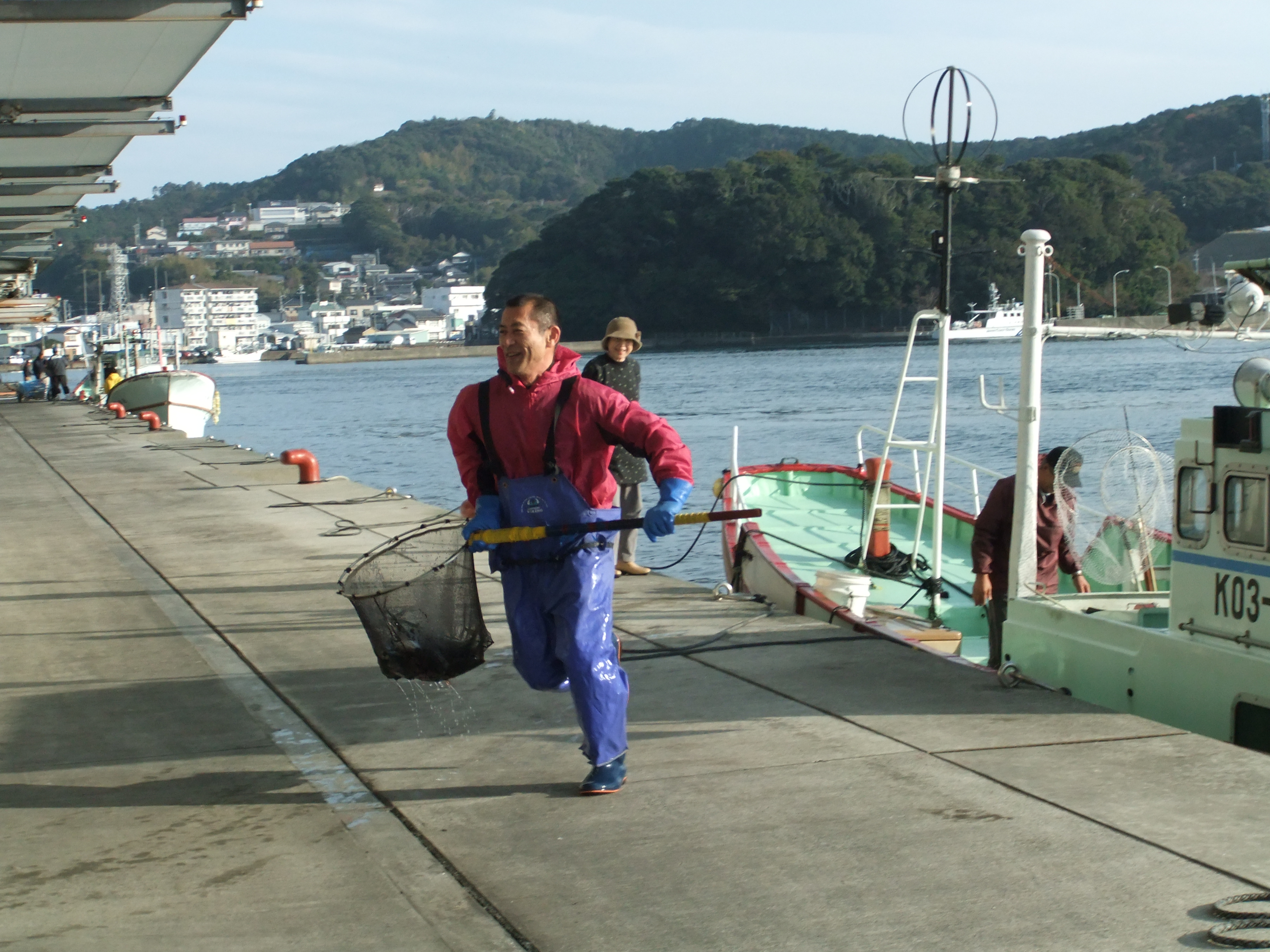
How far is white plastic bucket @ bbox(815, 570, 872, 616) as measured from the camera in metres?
9.97

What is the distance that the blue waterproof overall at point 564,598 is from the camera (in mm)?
4824

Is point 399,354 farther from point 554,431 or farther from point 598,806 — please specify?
point 598,806

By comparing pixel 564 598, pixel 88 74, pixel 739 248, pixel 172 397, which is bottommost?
pixel 172 397

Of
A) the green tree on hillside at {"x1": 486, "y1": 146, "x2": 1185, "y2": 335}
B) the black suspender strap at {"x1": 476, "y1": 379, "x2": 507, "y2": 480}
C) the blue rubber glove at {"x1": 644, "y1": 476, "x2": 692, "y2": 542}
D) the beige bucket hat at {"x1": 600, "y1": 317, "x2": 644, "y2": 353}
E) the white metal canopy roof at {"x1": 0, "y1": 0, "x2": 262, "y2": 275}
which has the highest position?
the green tree on hillside at {"x1": 486, "y1": 146, "x2": 1185, "y2": 335}

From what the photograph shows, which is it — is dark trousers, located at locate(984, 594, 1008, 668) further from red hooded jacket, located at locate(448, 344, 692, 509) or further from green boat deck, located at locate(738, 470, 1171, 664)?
red hooded jacket, located at locate(448, 344, 692, 509)

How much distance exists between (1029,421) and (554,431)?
325 centimetres

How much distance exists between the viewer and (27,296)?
38.5 m

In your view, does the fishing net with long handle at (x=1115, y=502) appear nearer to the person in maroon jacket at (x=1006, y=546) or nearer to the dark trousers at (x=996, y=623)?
the person in maroon jacket at (x=1006, y=546)

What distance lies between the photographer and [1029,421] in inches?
281

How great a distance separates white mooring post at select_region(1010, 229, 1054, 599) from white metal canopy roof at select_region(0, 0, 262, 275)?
5.67 meters

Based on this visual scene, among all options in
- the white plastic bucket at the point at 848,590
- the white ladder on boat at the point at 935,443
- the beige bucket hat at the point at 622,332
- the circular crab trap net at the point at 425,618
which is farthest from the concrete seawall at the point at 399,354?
the circular crab trap net at the point at 425,618

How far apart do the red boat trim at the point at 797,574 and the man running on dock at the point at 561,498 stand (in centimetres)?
269

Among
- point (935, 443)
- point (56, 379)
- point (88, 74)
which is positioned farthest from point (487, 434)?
point (56, 379)

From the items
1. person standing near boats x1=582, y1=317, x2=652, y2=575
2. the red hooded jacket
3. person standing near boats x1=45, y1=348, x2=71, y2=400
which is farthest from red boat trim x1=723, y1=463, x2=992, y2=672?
person standing near boats x1=45, y1=348, x2=71, y2=400
